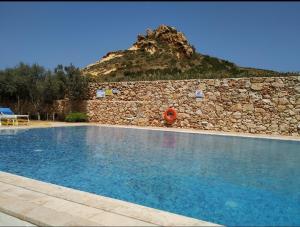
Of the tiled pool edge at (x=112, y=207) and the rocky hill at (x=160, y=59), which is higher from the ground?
the rocky hill at (x=160, y=59)

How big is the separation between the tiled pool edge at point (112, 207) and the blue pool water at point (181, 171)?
2.77 feet

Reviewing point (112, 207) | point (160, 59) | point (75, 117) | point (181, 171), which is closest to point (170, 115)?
point (75, 117)

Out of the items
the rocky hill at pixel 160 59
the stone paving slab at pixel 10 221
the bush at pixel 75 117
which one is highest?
the rocky hill at pixel 160 59

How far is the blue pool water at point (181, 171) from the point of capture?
504 cm

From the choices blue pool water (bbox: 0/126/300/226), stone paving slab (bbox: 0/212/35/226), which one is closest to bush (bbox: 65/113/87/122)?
blue pool water (bbox: 0/126/300/226)

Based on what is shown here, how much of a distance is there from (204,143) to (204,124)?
4.65 m

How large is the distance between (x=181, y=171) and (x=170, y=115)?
34.0 ft

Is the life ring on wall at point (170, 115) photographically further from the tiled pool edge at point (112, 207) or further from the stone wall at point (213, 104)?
the tiled pool edge at point (112, 207)

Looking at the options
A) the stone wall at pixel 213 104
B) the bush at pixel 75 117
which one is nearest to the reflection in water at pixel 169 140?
the stone wall at pixel 213 104

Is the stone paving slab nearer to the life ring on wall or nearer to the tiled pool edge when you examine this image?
the tiled pool edge

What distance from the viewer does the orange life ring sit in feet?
57.7

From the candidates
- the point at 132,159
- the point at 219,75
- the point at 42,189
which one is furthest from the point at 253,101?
the point at 42,189

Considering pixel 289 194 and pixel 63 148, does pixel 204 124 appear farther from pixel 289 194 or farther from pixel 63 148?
pixel 289 194

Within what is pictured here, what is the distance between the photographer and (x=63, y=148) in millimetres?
10562
